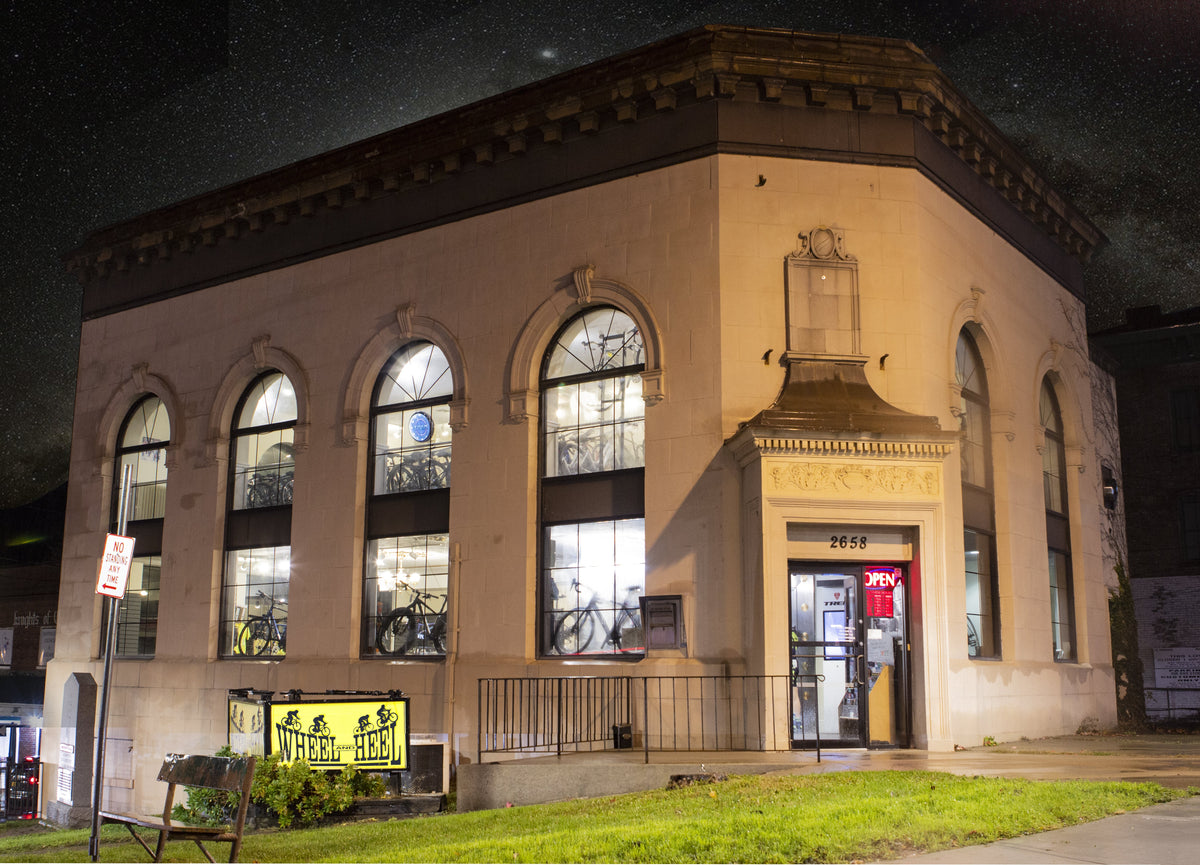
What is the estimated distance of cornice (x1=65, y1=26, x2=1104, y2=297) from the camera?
18750 millimetres

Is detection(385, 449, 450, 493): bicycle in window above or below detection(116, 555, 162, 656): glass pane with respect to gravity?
above

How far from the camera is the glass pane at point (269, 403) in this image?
2419 cm

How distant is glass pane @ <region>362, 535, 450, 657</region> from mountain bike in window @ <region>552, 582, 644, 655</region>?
2.57 meters

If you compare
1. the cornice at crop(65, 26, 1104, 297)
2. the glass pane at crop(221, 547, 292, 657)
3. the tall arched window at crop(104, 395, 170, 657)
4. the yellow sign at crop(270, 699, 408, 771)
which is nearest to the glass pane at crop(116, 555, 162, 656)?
the tall arched window at crop(104, 395, 170, 657)

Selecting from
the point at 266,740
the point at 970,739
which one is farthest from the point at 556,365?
the point at 970,739

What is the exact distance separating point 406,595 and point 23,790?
40.1 feet

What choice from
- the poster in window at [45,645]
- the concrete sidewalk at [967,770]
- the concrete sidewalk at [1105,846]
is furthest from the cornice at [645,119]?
the poster in window at [45,645]

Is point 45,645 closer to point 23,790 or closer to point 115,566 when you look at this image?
Result: point 23,790

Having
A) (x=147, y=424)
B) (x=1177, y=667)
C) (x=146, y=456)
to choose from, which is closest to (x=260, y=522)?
(x=146, y=456)

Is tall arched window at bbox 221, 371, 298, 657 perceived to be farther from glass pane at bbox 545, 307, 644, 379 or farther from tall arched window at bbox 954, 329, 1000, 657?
tall arched window at bbox 954, 329, 1000, 657

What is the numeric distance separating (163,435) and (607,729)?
14.0 meters

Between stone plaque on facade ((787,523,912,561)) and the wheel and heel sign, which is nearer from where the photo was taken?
the wheel and heel sign

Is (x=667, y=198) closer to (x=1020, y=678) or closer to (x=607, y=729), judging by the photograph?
(x=607, y=729)

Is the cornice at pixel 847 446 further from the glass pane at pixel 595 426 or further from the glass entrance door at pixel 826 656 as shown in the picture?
the glass pane at pixel 595 426
